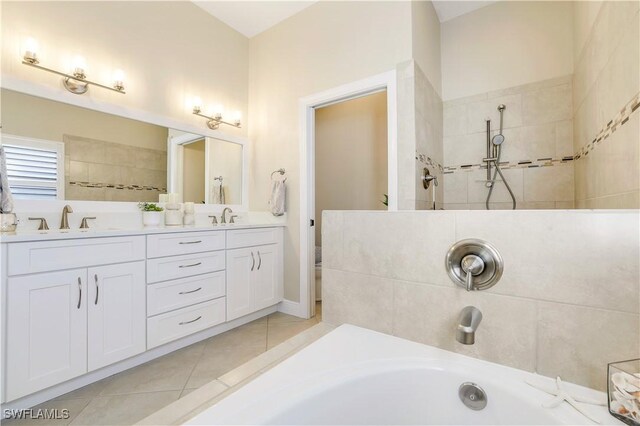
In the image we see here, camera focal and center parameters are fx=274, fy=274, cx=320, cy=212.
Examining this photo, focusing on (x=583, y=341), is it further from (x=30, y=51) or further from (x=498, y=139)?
(x=30, y=51)

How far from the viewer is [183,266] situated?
1.93 meters

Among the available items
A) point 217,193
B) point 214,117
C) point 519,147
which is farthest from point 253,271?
point 519,147

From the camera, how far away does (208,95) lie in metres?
2.67

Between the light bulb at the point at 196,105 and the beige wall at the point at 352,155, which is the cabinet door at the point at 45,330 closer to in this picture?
the light bulb at the point at 196,105

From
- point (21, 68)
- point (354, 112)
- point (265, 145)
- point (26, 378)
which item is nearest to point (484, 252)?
point (26, 378)

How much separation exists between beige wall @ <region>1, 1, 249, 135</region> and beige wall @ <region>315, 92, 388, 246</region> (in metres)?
1.23

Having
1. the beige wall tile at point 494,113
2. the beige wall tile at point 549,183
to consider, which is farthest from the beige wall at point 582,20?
the beige wall tile at point 549,183

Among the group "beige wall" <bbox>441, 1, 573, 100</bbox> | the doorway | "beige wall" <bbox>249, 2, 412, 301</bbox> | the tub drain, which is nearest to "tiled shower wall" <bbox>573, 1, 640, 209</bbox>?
"beige wall" <bbox>441, 1, 573, 100</bbox>

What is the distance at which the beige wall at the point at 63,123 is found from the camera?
1.63m

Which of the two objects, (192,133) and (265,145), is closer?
(192,133)

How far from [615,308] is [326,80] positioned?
7.76ft

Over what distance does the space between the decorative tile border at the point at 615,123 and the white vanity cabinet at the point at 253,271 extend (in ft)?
7.63

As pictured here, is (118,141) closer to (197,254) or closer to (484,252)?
(197,254)

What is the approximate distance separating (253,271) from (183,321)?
0.66m
